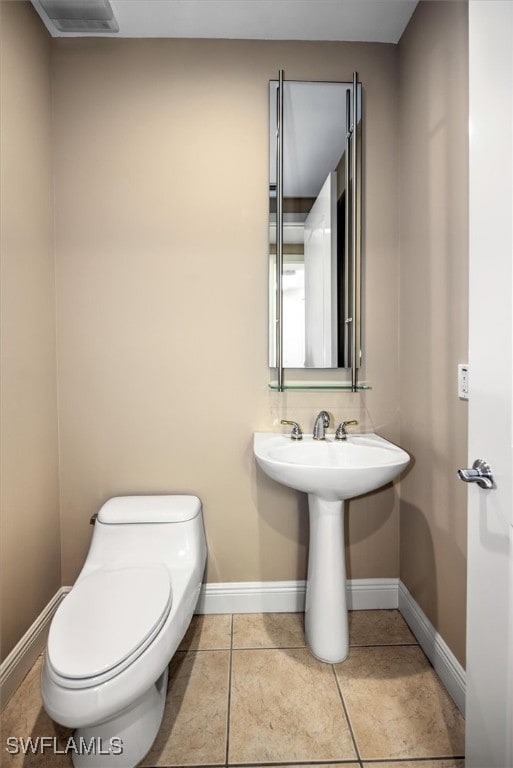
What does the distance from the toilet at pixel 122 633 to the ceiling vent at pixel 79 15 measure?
77.0 inches

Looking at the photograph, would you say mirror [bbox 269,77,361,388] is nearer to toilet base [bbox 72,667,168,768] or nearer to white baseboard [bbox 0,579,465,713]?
white baseboard [bbox 0,579,465,713]

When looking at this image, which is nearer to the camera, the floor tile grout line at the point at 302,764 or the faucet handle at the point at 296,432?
the floor tile grout line at the point at 302,764

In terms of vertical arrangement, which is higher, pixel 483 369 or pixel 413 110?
pixel 413 110

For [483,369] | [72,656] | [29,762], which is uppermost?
[483,369]

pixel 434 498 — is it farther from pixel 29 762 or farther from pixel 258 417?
pixel 29 762

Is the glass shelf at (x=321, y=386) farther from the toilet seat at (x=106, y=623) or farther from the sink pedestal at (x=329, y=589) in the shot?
the toilet seat at (x=106, y=623)

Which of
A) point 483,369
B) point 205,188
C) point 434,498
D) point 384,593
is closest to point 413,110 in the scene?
point 205,188

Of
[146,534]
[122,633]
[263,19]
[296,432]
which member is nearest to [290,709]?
[122,633]

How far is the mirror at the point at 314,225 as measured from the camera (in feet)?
5.87

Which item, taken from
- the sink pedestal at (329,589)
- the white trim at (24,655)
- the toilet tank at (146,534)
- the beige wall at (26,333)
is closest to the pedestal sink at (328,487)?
the sink pedestal at (329,589)

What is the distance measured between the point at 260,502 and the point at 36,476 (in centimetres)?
95

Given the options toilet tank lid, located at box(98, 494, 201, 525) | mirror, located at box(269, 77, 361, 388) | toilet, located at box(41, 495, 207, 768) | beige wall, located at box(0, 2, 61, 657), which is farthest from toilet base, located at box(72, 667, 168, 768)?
mirror, located at box(269, 77, 361, 388)

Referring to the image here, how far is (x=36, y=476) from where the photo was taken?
1.64 meters

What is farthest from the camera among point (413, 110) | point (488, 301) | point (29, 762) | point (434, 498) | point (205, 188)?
point (205, 188)
